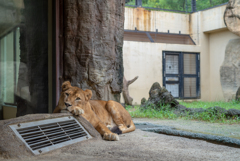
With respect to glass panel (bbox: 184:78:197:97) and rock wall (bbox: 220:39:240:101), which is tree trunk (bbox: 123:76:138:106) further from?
rock wall (bbox: 220:39:240:101)

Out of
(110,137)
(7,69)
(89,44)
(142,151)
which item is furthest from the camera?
(89,44)

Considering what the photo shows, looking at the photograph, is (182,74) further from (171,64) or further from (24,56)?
(24,56)

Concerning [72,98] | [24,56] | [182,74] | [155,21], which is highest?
[155,21]

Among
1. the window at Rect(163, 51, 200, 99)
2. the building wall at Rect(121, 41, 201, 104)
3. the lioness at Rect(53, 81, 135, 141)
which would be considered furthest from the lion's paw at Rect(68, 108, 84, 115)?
the window at Rect(163, 51, 200, 99)

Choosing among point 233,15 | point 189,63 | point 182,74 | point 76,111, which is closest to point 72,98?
point 76,111

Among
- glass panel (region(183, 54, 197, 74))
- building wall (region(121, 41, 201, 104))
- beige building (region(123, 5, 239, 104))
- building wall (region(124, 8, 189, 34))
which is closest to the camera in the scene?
building wall (region(121, 41, 201, 104))

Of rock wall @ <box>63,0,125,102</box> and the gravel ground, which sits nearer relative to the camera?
the gravel ground

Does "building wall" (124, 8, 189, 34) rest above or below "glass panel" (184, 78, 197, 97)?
above

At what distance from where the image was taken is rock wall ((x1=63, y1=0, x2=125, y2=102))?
3.99m

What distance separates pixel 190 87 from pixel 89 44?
781cm

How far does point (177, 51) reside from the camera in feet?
34.7

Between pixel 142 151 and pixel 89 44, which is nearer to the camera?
pixel 142 151

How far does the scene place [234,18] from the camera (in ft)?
29.1

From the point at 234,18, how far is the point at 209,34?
2.45m
